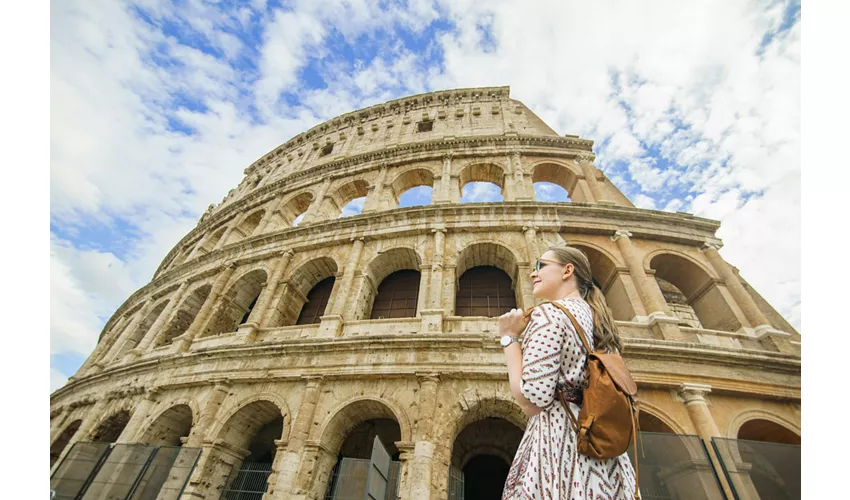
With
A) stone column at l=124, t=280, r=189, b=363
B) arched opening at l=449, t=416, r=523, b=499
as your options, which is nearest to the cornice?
arched opening at l=449, t=416, r=523, b=499

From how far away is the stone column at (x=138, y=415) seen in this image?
8.66 metres

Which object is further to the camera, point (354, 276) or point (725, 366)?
point (354, 276)

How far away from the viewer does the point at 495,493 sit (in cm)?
816

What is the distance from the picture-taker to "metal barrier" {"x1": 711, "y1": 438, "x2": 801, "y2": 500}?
5.20 metres

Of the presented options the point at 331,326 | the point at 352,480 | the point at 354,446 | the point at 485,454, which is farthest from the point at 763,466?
the point at 331,326

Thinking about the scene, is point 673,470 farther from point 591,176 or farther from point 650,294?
point 591,176

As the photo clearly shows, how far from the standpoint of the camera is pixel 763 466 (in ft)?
17.2

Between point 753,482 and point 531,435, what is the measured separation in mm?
Result: 6100

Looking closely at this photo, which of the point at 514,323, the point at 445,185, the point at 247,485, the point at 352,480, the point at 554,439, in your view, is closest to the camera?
the point at 554,439

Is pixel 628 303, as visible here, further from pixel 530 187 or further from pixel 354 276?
pixel 354 276

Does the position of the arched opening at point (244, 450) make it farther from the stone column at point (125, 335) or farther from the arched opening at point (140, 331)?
the stone column at point (125, 335)

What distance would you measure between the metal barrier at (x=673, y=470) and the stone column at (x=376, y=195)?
9214 mm

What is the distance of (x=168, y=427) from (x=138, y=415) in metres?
0.82

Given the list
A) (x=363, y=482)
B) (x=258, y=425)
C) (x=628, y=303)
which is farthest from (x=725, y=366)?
(x=258, y=425)
